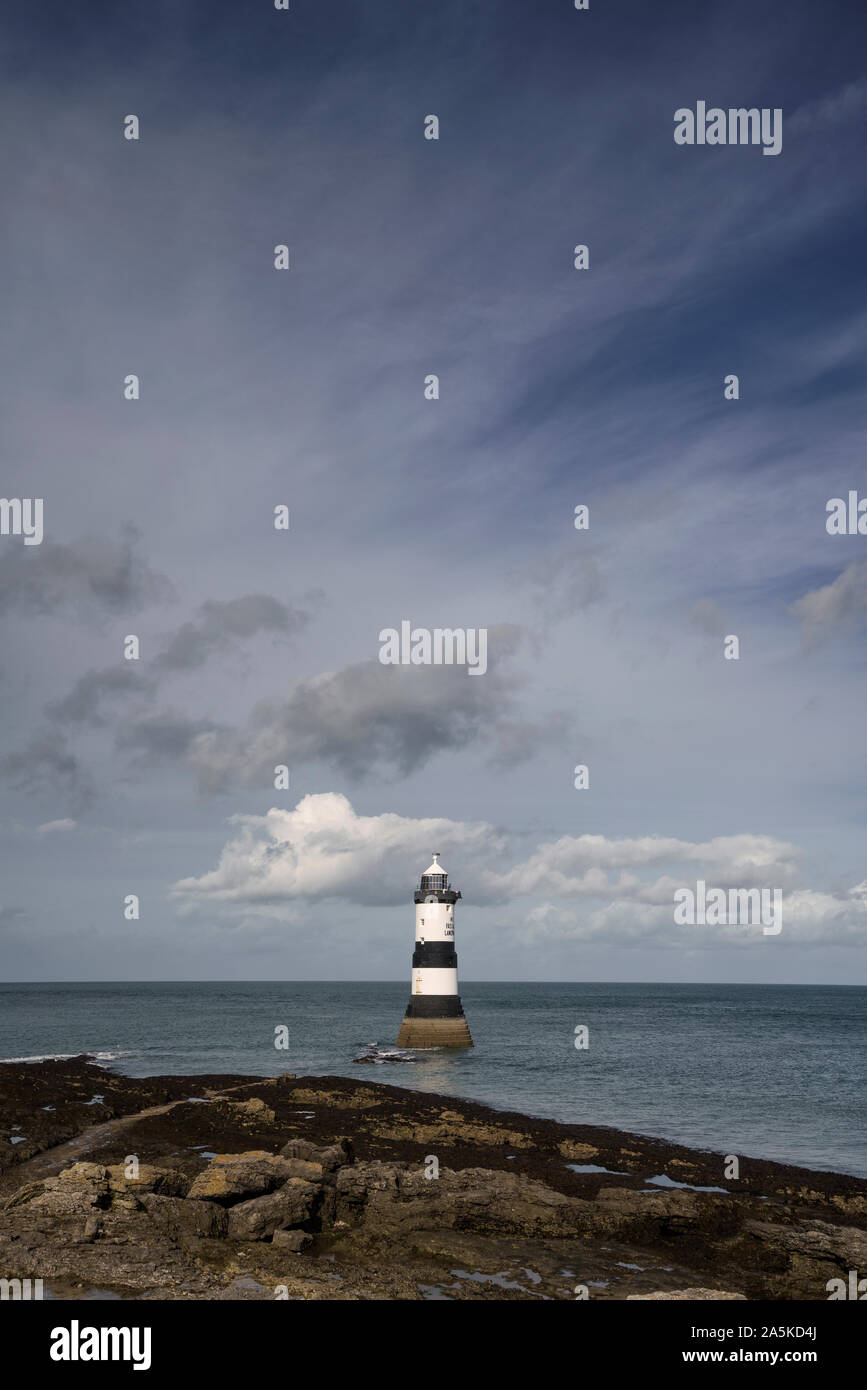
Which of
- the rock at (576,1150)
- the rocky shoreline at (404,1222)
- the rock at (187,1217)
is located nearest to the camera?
the rocky shoreline at (404,1222)

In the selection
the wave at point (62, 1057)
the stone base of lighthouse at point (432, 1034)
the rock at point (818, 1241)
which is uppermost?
the rock at point (818, 1241)

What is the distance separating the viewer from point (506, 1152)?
30594 mm

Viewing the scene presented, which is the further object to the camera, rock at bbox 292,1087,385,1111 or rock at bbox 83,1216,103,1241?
rock at bbox 292,1087,385,1111

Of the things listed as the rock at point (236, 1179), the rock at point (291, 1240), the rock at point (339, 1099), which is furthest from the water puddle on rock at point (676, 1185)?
the rock at point (339, 1099)

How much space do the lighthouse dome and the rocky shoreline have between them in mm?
33850

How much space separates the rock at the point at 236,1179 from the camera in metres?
19.2

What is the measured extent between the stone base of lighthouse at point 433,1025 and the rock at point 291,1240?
1851 inches

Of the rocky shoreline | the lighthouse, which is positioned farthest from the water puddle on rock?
the lighthouse

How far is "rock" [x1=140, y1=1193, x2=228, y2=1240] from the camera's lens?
1786cm

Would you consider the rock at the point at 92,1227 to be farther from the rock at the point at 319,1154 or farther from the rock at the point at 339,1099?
the rock at the point at 339,1099

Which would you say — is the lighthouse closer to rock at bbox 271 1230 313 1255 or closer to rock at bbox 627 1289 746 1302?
rock at bbox 271 1230 313 1255

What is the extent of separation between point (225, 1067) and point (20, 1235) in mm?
49679

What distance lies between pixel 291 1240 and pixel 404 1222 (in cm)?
283
